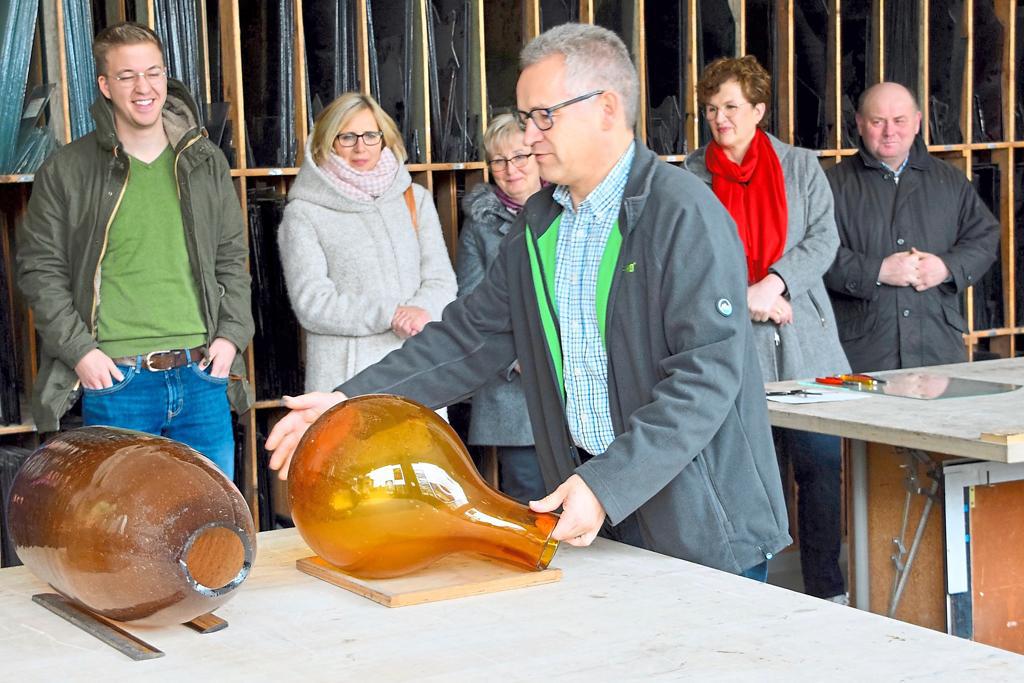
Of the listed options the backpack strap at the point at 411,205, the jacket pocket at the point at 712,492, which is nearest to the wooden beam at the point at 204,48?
the backpack strap at the point at 411,205

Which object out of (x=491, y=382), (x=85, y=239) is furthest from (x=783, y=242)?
(x=85, y=239)

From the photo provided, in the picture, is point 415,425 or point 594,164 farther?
point 594,164

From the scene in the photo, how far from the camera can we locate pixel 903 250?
405 cm

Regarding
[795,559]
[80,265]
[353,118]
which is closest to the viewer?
[80,265]

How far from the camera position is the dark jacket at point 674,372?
1.68m

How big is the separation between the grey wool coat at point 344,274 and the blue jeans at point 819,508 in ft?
3.47

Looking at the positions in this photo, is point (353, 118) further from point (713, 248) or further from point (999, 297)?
point (999, 297)

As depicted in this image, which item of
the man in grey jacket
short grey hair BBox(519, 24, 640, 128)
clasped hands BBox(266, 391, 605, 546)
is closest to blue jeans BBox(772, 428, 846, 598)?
the man in grey jacket

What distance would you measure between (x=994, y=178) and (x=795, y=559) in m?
1.58

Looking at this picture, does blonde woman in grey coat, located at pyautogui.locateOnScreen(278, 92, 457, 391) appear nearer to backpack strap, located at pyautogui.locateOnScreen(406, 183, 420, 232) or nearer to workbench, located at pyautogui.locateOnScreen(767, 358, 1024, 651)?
backpack strap, located at pyautogui.locateOnScreen(406, 183, 420, 232)

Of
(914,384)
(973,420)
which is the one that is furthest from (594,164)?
(914,384)

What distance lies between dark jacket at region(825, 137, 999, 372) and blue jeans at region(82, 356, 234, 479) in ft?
5.86

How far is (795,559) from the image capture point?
176 inches

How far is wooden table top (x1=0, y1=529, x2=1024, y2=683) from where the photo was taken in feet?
3.86
